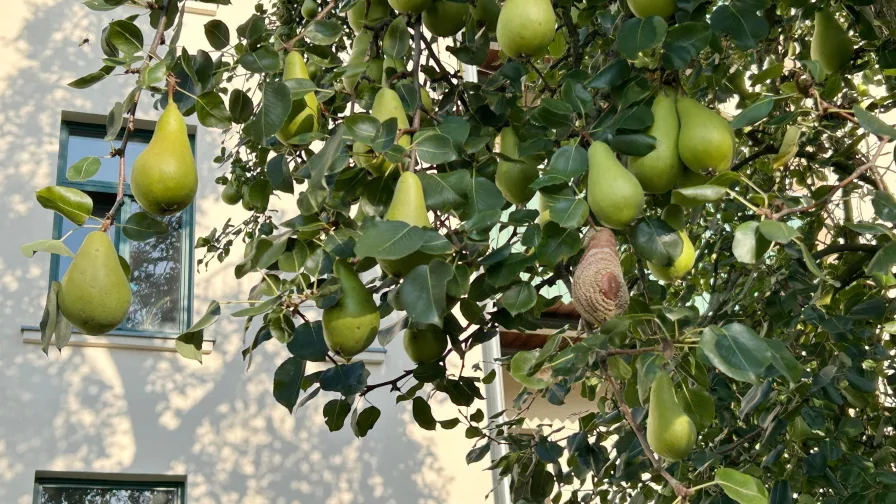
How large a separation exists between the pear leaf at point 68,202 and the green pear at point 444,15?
0.85 m

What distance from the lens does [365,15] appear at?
268cm

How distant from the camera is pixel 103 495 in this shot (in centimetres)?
746

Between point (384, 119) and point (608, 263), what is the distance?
53cm

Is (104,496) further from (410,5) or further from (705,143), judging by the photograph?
(705,143)

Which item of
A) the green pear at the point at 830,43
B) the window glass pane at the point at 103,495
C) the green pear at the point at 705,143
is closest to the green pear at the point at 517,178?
the green pear at the point at 705,143

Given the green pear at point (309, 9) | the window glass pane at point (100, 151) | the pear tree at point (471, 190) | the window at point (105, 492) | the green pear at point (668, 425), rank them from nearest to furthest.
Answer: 1. the pear tree at point (471, 190)
2. the green pear at point (668, 425)
3. the green pear at point (309, 9)
4. the window at point (105, 492)
5. the window glass pane at point (100, 151)

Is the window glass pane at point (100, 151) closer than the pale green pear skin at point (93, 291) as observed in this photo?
No

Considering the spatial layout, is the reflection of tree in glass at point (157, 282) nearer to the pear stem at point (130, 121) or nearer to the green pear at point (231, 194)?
the green pear at point (231, 194)

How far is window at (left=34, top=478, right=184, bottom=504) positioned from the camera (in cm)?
734

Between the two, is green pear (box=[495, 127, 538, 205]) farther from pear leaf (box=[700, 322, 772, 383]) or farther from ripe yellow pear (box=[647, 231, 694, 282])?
pear leaf (box=[700, 322, 772, 383])

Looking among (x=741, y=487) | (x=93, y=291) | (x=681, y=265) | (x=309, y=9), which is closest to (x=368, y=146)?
(x=93, y=291)

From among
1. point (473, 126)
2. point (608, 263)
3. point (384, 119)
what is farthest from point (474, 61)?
point (608, 263)

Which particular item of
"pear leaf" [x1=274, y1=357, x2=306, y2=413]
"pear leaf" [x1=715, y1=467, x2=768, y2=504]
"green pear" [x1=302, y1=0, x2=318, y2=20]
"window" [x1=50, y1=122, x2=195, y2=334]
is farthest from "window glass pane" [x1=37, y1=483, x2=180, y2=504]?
"pear leaf" [x1=715, y1=467, x2=768, y2=504]

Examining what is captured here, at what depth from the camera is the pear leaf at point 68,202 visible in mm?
1996
